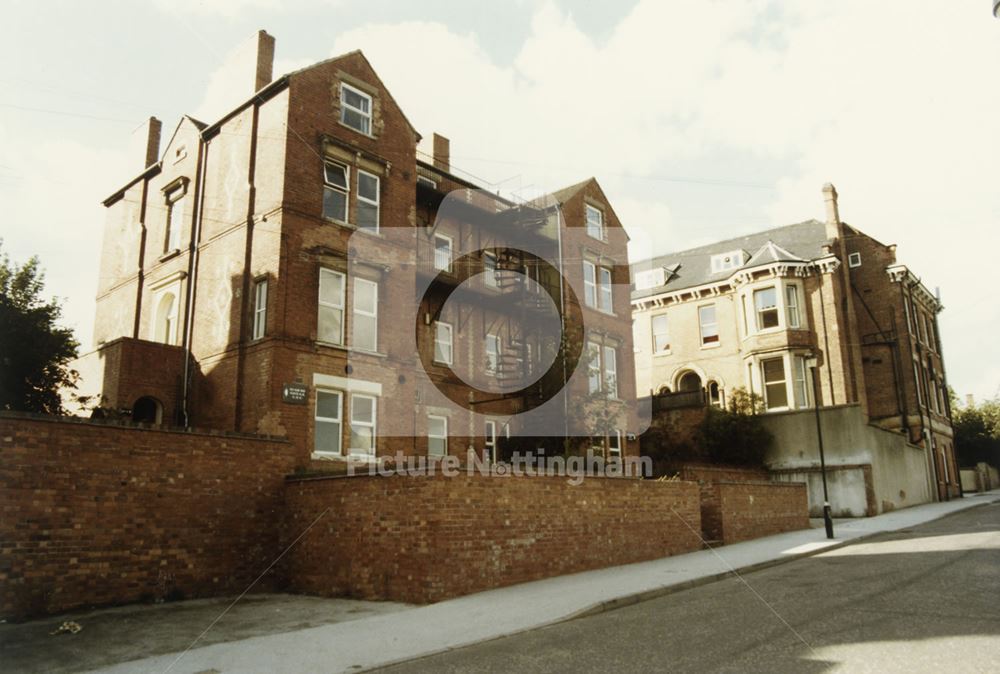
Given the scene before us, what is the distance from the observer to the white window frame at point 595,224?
95.3 ft

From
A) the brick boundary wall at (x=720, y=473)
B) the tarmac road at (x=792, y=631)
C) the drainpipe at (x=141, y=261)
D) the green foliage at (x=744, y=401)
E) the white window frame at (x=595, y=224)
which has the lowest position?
the tarmac road at (x=792, y=631)

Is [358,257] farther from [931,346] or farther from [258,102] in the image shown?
[931,346]

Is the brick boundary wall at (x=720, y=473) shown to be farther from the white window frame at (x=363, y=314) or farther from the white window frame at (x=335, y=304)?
the white window frame at (x=335, y=304)

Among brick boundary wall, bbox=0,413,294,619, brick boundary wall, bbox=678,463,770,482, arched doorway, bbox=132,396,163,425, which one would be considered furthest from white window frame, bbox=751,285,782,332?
arched doorway, bbox=132,396,163,425

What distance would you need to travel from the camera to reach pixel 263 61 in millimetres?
20047

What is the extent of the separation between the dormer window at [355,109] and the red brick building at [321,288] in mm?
51

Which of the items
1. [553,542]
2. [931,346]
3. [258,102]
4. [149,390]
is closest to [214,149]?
[258,102]

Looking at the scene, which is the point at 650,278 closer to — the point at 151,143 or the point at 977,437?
the point at 151,143

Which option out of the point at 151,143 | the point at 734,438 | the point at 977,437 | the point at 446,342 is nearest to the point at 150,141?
the point at 151,143

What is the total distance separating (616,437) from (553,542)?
14.4 m

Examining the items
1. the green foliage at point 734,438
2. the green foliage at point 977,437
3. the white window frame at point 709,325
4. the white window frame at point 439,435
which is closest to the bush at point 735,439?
the green foliage at point 734,438

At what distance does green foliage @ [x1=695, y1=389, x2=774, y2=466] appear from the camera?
96.2ft

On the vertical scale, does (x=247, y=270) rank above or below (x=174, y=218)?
below

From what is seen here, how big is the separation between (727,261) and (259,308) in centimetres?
2769
